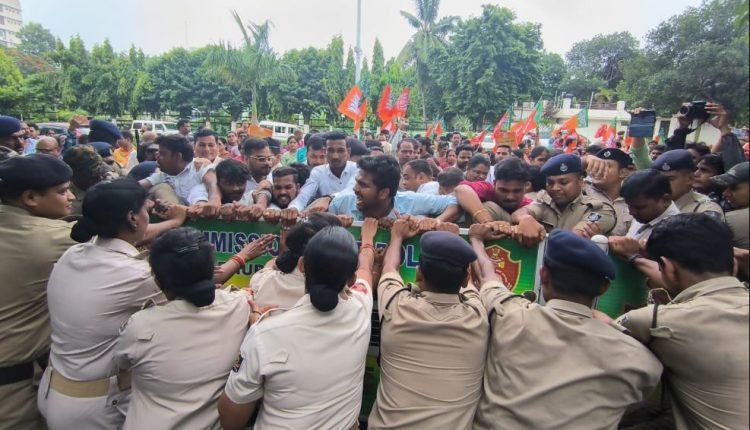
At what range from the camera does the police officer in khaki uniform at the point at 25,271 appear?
228cm

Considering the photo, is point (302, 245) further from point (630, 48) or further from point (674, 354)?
point (630, 48)

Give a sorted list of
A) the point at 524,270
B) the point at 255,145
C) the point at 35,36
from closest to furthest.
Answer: the point at 524,270
the point at 255,145
the point at 35,36

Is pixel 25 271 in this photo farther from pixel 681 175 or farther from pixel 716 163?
pixel 716 163

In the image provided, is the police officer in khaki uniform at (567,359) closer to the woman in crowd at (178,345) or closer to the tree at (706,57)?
the tree at (706,57)

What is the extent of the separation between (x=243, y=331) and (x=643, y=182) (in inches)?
99.9

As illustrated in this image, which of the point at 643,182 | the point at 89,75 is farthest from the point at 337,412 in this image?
the point at 89,75

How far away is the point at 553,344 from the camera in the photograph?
1.79m

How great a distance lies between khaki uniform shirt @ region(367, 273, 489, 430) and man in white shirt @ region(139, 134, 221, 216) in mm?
2467

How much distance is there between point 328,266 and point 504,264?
4.15ft

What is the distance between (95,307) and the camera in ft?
6.66

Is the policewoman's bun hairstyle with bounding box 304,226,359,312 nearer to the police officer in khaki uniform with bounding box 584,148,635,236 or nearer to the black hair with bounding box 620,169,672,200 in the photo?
the black hair with bounding box 620,169,672,200

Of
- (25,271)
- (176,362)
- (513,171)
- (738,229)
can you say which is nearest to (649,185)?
(513,171)

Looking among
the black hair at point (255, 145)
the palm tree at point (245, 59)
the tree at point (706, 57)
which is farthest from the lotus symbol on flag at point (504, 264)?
the palm tree at point (245, 59)

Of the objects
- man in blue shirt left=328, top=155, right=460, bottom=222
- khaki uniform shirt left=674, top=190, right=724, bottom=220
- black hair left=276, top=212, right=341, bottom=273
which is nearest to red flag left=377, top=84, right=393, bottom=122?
man in blue shirt left=328, top=155, right=460, bottom=222
